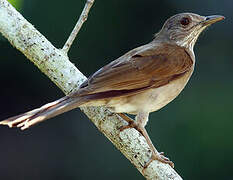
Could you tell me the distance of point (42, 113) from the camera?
4.29 meters

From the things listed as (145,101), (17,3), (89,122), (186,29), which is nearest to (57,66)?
(145,101)

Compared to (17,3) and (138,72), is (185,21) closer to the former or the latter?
(138,72)

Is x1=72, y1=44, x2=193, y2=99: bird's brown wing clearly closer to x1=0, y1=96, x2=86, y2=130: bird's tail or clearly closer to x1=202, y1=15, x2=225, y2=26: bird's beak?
x1=0, y1=96, x2=86, y2=130: bird's tail

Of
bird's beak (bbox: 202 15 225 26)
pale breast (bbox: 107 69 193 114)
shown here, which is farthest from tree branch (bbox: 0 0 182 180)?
bird's beak (bbox: 202 15 225 26)

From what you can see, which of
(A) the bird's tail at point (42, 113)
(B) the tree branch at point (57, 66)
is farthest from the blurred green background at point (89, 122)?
(A) the bird's tail at point (42, 113)

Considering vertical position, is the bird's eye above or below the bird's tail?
below

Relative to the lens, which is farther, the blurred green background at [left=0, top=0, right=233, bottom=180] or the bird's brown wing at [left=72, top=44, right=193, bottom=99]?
the blurred green background at [left=0, top=0, right=233, bottom=180]

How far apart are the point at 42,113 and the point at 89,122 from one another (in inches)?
180

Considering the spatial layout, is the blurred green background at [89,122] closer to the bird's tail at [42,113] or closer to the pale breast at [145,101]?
the pale breast at [145,101]

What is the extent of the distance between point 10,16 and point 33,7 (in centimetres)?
311

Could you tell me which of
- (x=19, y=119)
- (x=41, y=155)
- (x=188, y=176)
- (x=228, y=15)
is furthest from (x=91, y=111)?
(x=228, y=15)

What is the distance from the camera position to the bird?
4.59 metres

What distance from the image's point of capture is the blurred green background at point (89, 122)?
8031 millimetres

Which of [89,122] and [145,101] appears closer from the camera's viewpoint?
[145,101]
